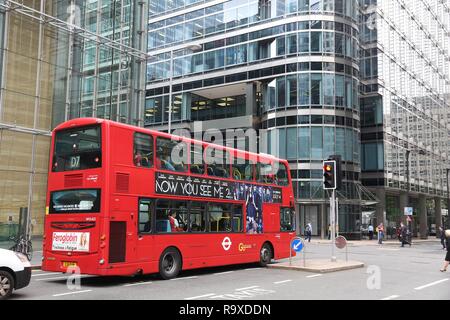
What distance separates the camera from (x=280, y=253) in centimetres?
1989

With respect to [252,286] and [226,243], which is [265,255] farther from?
[252,286]

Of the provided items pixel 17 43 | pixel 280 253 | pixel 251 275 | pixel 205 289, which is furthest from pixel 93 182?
pixel 17 43

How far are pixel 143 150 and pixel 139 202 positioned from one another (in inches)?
59.2

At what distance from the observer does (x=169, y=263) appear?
14.8m

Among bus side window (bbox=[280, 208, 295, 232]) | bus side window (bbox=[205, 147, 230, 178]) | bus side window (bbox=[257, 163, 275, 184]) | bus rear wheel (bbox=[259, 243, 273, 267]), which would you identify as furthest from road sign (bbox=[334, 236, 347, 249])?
bus side window (bbox=[205, 147, 230, 178])

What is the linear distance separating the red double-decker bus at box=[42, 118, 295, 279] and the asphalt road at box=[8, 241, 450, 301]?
64 centimetres

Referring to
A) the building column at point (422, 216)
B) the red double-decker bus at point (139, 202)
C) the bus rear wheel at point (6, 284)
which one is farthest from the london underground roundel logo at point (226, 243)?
the building column at point (422, 216)

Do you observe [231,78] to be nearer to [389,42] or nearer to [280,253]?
[389,42]

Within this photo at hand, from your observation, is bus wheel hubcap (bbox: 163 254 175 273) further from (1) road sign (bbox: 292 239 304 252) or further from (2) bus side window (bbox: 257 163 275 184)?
(2) bus side window (bbox: 257 163 275 184)

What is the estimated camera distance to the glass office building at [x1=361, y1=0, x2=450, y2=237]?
5644cm

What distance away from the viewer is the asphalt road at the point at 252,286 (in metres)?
11.2

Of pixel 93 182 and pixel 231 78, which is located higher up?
pixel 231 78

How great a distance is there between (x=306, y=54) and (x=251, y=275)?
36744 mm

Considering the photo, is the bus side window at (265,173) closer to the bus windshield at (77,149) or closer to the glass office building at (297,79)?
the bus windshield at (77,149)
